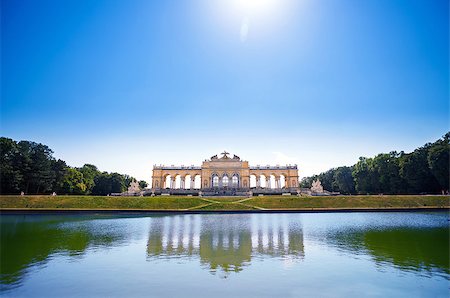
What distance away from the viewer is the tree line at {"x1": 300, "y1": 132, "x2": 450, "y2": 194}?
134 feet

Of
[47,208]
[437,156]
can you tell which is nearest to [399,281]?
[47,208]

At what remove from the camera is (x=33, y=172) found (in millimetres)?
47469

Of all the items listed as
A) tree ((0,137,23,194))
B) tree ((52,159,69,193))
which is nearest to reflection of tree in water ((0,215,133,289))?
tree ((0,137,23,194))

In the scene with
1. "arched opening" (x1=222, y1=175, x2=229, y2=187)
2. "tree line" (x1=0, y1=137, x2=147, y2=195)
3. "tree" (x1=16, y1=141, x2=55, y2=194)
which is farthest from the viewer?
"arched opening" (x1=222, y1=175, x2=229, y2=187)

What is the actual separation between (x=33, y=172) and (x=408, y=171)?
54.8 m

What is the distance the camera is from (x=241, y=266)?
10102 millimetres

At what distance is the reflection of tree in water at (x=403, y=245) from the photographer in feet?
34.4

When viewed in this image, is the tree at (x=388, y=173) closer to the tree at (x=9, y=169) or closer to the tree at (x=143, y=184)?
the tree at (x=9, y=169)

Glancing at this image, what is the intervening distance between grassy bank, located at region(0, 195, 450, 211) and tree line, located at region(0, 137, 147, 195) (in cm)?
779

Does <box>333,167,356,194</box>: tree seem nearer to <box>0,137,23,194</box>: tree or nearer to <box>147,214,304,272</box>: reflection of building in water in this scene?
<box>147,214,304,272</box>: reflection of building in water

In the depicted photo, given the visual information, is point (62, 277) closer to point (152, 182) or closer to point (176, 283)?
point (176, 283)

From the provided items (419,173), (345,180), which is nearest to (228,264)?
(419,173)

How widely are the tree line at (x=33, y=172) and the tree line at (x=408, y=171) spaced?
52579 millimetres

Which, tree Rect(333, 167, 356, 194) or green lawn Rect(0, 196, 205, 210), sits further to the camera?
tree Rect(333, 167, 356, 194)
